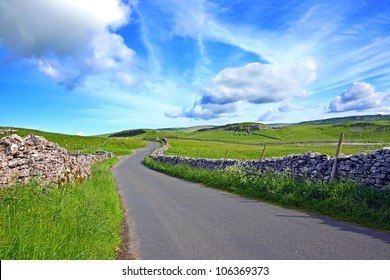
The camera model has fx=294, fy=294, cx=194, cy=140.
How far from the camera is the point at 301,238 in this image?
278 inches

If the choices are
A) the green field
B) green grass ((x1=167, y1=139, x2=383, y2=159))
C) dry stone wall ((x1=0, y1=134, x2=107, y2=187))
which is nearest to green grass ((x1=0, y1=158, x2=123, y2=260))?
dry stone wall ((x1=0, y1=134, x2=107, y2=187))


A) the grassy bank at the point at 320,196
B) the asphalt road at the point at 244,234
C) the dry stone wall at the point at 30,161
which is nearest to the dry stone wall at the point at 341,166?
the grassy bank at the point at 320,196

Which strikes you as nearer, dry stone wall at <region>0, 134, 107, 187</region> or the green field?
dry stone wall at <region>0, 134, 107, 187</region>

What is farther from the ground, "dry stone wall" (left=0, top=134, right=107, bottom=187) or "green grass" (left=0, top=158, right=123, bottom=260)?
"dry stone wall" (left=0, top=134, right=107, bottom=187)

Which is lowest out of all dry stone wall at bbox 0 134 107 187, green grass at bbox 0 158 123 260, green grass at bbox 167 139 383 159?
green grass at bbox 0 158 123 260

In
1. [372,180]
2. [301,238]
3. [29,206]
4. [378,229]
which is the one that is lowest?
[29,206]

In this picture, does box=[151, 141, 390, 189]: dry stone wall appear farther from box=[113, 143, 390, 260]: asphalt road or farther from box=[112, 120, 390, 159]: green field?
box=[112, 120, 390, 159]: green field

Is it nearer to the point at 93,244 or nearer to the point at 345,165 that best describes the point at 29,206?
the point at 93,244

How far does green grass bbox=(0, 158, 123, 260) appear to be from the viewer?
191 inches

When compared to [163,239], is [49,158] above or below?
above

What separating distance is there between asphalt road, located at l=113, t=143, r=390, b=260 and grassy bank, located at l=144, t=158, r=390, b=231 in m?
0.71

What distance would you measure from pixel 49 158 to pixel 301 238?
9347mm

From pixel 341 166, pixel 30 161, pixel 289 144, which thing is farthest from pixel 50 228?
pixel 289 144
